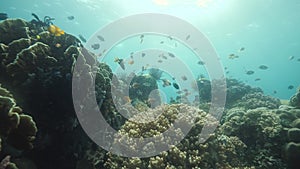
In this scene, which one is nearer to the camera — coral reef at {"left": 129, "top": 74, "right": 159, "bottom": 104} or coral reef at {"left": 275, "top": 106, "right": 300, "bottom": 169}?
coral reef at {"left": 275, "top": 106, "right": 300, "bottom": 169}

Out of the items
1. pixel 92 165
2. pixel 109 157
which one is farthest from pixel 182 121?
pixel 92 165

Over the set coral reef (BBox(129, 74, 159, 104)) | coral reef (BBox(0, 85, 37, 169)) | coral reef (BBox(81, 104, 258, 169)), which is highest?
coral reef (BBox(129, 74, 159, 104))

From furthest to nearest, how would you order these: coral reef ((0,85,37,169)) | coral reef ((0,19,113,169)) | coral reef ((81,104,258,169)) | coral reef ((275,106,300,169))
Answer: coral reef ((275,106,300,169))
coral reef ((0,19,113,169))
coral reef ((81,104,258,169))
coral reef ((0,85,37,169))

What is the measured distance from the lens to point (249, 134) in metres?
7.17

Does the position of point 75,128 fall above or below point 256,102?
below

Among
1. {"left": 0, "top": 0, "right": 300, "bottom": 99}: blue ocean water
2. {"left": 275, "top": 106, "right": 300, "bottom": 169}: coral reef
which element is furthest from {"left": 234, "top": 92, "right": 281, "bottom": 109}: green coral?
{"left": 0, "top": 0, "right": 300, "bottom": 99}: blue ocean water

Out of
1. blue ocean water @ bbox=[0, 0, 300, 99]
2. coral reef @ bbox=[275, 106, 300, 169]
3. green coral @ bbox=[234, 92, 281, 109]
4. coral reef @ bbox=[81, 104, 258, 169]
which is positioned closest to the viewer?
coral reef @ bbox=[81, 104, 258, 169]

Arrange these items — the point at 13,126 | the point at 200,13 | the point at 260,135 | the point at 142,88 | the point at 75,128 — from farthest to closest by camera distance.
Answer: the point at 200,13 → the point at 142,88 → the point at 260,135 → the point at 75,128 → the point at 13,126

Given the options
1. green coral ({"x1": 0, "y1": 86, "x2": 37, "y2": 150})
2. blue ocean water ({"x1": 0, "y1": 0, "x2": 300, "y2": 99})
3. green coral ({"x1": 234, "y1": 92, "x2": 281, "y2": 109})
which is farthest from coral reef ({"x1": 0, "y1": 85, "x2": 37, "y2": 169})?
blue ocean water ({"x1": 0, "y1": 0, "x2": 300, "y2": 99})

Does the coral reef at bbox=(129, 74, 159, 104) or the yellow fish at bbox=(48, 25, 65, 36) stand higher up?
the coral reef at bbox=(129, 74, 159, 104)

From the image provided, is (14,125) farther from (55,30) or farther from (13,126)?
(55,30)

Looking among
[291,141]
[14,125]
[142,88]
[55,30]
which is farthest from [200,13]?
[14,125]

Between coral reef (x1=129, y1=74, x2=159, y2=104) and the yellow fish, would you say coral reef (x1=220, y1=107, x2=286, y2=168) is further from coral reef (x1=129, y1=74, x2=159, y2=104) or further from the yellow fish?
coral reef (x1=129, y1=74, x2=159, y2=104)

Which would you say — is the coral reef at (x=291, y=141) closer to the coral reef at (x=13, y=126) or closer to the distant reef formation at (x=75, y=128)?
the distant reef formation at (x=75, y=128)
